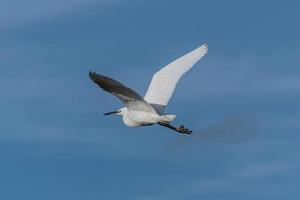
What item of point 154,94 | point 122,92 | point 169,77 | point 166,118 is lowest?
point 166,118

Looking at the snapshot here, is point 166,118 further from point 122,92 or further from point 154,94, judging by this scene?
point 154,94

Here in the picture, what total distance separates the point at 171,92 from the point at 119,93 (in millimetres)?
7605

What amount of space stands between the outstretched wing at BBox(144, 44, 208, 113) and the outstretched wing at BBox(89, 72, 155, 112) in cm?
413

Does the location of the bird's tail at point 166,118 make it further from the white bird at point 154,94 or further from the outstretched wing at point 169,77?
the outstretched wing at point 169,77

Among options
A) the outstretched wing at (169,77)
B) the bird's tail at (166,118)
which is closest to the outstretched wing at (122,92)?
the bird's tail at (166,118)

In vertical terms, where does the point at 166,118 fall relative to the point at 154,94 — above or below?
below

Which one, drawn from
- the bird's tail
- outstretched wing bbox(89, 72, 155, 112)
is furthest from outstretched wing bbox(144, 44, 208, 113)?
the bird's tail

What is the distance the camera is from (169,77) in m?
70.2

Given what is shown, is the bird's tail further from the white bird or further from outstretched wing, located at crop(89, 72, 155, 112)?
outstretched wing, located at crop(89, 72, 155, 112)

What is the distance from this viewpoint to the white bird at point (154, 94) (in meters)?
61.2

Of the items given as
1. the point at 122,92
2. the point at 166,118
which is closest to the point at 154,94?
the point at 166,118

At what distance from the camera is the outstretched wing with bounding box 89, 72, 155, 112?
59.2 meters

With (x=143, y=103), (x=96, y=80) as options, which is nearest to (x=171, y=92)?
(x=143, y=103)

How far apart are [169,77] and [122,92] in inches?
334
